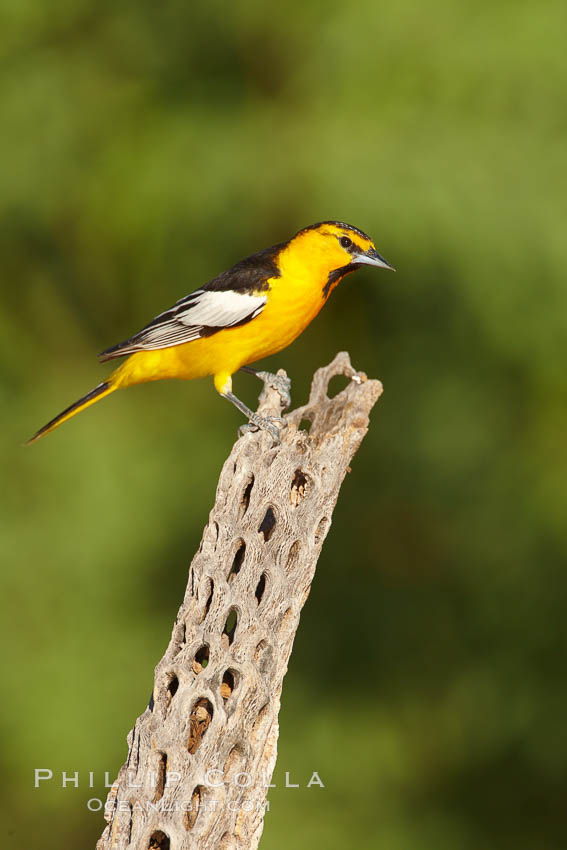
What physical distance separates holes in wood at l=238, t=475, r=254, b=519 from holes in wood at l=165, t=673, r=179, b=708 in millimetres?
586

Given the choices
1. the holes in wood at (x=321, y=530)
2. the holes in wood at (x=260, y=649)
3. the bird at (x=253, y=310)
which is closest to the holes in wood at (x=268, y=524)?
the holes in wood at (x=321, y=530)

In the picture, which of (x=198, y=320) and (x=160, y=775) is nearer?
(x=160, y=775)

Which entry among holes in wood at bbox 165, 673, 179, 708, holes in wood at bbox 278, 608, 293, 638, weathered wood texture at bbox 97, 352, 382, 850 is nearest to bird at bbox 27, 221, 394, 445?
weathered wood texture at bbox 97, 352, 382, 850

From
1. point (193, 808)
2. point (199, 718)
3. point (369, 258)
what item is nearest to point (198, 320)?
point (369, 258)

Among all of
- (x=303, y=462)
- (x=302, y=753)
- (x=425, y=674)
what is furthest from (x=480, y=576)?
(x=303, y=462)

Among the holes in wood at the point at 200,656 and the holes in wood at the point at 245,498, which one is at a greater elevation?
the holes in wood at the point at 245,498

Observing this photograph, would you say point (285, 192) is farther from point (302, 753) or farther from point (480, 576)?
point (302, 753)

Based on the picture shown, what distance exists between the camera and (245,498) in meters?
3.29

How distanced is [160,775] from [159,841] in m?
0.18

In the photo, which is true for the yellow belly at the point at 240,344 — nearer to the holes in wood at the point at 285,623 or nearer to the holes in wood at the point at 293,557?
the holes in wood at the point at 293,557

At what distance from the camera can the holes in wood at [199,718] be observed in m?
2.84

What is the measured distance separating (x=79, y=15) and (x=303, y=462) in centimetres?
549

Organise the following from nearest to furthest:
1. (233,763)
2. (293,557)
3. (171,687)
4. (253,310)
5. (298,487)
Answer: (233,763)
(171,687)
(293,557)
(298,487)
(253,310)

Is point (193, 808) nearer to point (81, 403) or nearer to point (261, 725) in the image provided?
point (261, 725)
